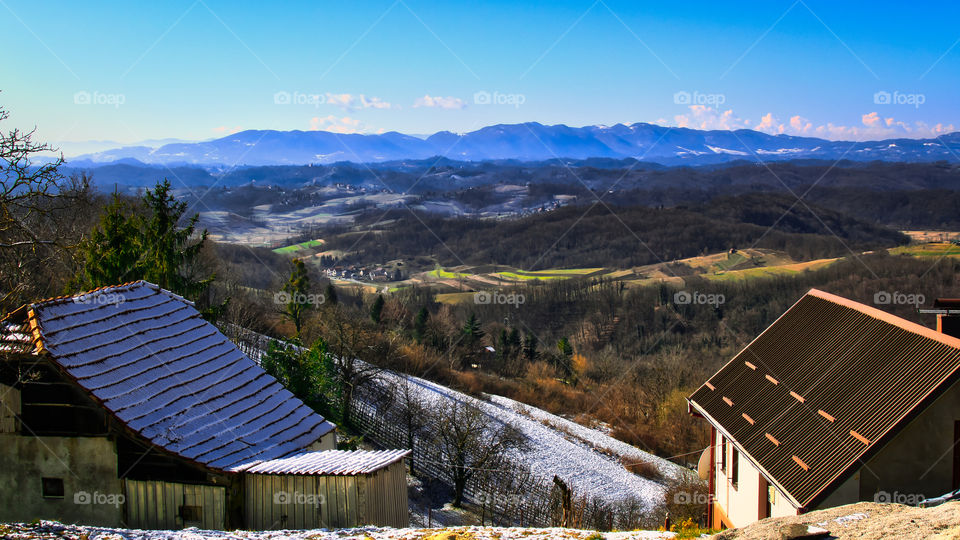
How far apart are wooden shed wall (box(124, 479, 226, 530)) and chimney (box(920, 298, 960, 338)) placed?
1204cm

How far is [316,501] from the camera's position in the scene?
34.2 ft

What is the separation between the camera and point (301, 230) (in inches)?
7820

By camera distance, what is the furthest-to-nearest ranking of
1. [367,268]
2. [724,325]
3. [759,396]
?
[367,268] → [724,325] → [759,396]

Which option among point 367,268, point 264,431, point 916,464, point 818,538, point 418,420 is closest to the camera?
point 818,538

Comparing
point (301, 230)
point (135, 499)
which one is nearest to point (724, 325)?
point (135, 499)

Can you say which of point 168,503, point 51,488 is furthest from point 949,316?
point 51,488

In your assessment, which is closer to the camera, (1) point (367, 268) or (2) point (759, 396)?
(2) point (759, 396)

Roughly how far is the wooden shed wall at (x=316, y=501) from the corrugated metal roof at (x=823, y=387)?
625 centimetres

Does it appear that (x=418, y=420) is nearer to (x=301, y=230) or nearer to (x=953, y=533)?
(x=953, y=533)

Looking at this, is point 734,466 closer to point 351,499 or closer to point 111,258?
point 351,499

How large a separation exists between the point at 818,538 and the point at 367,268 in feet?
497

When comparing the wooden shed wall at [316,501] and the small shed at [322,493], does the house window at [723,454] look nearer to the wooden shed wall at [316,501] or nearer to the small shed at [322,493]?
the small shed at [322,493]

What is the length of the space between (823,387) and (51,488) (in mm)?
12891

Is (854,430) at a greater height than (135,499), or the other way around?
(854,430)
